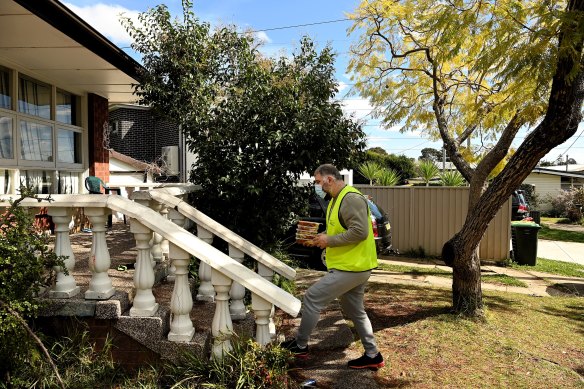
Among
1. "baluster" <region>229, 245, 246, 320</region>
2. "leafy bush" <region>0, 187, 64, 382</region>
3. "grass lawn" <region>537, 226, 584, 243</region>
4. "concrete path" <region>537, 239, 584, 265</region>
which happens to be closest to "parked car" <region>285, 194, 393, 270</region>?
"baluster" <region>229, 245, 246, 320</region>

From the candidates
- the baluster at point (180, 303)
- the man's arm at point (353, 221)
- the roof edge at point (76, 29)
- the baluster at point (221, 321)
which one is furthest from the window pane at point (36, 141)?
the man's arm at point (353, 221)

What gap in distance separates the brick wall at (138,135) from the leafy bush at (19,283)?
19.2m

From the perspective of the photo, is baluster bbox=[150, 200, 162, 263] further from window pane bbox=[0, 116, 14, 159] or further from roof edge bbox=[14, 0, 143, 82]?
window pane bbox=[0, 116, 14, 159]

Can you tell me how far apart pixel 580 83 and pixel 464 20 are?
144 centimetres

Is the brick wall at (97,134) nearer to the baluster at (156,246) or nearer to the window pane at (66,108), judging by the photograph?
the window pane at (66,108)

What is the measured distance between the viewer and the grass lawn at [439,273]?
27.9ft

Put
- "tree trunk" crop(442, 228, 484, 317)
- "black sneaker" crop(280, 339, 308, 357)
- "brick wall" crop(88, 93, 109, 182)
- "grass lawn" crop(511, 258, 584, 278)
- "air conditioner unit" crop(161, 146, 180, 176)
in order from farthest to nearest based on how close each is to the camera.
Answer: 1. "air conditioner unit" crop(161, 146, 180, 176)
2. "grass lawn" crop(511, 258, 584, 278)
3. "brick wall" crop(88, 93, 109, 182)
4. "tree trunk" crop(442, 228, 484, 317)
5. "black sneaker" crop(280, 339, 308, 357)

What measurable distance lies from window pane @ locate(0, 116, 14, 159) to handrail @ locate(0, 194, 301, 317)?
420cm

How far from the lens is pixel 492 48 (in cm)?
471

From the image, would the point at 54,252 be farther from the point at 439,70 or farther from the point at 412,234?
the point at 412,234

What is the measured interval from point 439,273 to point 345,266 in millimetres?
6248

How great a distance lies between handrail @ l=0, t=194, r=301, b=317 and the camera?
3070 millimetres

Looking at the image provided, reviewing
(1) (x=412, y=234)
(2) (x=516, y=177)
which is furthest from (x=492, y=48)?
(1) (x=412, y=234)

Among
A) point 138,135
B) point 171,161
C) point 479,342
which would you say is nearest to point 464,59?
point 479,342
